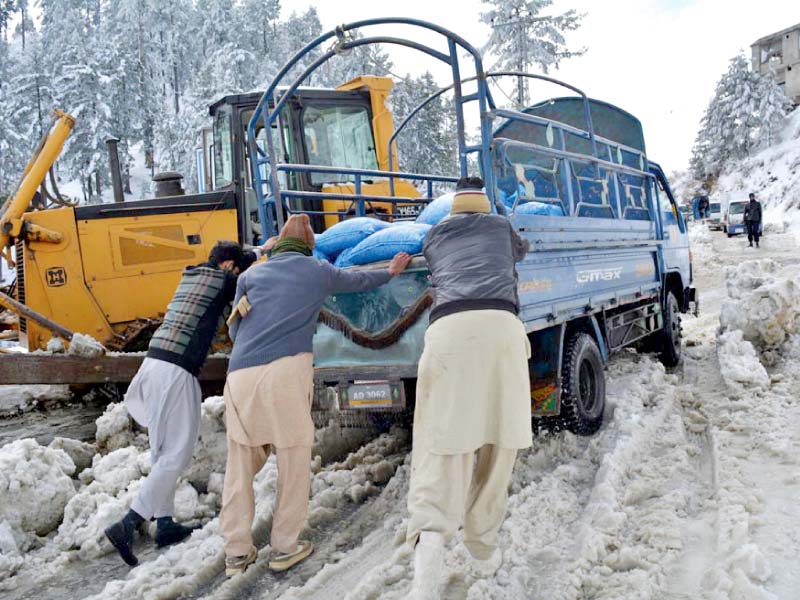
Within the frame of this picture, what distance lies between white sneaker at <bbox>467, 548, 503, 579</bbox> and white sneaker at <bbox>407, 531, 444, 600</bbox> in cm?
21

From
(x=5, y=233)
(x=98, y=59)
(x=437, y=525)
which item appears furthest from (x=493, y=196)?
(x=98, y=59)

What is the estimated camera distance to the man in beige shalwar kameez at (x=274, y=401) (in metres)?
3.20

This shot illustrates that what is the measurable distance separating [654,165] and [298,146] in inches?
159

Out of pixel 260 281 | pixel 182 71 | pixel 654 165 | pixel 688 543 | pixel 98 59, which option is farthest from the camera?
pixel 182 71

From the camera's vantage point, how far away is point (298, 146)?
7199 millimetres

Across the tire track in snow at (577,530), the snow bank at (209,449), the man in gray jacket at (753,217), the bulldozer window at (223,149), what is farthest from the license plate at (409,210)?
the man in gray jacket at (753,217)

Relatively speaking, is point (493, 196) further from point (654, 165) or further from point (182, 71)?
point (182, 71)

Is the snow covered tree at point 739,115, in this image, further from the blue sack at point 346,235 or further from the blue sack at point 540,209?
the blue sack at point 346,235

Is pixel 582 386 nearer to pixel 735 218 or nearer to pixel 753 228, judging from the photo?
pixel 753 228

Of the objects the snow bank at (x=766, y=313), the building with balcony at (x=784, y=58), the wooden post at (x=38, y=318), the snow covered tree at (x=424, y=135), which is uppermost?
the building with balcony at (x=784, y=58)

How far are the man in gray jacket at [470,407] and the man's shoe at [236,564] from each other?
2.94ft

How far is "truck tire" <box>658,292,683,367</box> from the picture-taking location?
727 centimetres

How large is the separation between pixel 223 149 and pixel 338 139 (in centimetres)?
138

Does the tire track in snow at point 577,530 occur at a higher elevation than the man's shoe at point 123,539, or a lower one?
lower
